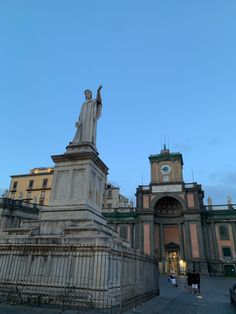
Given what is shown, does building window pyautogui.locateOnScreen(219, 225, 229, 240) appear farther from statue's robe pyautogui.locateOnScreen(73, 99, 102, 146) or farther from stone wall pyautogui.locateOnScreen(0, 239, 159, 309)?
stone wall pyautogui.locateOnScreen(0, 239, 159, 309)

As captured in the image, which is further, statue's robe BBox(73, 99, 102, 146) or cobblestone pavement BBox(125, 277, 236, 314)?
statue's robe BBox(73, 99, 102, 146)

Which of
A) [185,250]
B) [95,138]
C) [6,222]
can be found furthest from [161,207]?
[95,138]

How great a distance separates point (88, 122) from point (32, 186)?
1952 inches

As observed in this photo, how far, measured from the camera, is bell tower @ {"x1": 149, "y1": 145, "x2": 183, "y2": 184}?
1826 inches

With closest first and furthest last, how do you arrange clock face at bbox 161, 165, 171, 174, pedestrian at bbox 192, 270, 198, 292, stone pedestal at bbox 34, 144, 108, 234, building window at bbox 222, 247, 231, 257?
stone pedestal at bbox 34, 144, 108, 234 → pedestrian at bbox 192, 270, 198, 292 → building window at bbox 222, 247, 231, 257 → clock face at bbox 161, 165, 171, 174

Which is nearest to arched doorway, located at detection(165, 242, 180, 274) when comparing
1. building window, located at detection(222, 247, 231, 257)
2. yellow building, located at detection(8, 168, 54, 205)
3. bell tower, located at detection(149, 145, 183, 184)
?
building window, located at detection(222, 247, 231, 257)

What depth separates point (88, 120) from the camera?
14617 millimetres

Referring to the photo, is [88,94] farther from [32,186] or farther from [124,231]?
[32,186]

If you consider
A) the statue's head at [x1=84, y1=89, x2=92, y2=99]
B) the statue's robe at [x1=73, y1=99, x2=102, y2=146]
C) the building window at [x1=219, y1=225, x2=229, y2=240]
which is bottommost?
the building window at [x1=219, y1=225, x2=229, y2=240]

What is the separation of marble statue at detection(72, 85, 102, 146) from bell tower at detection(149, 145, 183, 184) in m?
32.9

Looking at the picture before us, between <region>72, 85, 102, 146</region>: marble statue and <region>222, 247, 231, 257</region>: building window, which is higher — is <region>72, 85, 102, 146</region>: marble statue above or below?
above

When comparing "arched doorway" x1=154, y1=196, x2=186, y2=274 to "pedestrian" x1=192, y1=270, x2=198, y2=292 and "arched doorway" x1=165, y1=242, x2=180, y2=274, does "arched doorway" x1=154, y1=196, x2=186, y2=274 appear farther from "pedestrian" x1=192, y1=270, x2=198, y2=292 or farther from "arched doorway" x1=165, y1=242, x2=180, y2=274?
"pedestrian" x1=192, y1=270, x2=198, y2=292

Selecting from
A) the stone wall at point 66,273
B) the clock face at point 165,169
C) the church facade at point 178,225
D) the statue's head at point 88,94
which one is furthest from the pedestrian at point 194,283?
Result: the clock face at point 165,169


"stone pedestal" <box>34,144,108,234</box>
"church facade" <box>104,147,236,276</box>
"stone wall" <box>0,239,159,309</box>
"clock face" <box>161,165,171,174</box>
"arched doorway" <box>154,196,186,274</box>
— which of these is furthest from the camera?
"clock face" <box>161,165,171,174</box>
